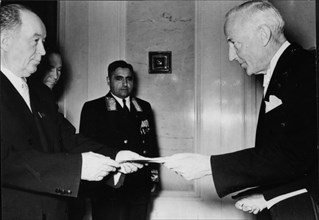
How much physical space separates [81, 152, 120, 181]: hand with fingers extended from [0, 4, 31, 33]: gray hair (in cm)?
78

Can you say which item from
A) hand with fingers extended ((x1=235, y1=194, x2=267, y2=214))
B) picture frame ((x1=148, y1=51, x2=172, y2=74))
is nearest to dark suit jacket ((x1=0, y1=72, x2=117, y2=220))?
hand with fingers extended ((x1=235, y1=194, x2=267, y2=214))

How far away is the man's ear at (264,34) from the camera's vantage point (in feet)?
7.77

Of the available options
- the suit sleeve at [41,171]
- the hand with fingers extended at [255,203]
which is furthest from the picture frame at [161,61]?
the suit sleeve at [41,171]

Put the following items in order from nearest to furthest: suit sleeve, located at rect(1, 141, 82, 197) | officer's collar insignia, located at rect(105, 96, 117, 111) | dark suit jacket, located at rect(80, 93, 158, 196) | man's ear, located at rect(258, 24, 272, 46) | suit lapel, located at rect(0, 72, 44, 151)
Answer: suit sleeve, located at rect(1, 141, 82, 197) < suit lapel, located at rect(0, 72, 44, 151) < man's ear, located at rect(258, 24, 272, 46) < dark suit jacket, located at rect(80, 93, 158, 196) < officer's collar insignia, located at rect(105, 96, 117, 111)

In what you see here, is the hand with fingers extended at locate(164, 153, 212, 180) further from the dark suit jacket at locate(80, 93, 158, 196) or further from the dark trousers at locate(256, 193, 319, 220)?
the dark suit jacket at locate(80, 93, 158, 196)

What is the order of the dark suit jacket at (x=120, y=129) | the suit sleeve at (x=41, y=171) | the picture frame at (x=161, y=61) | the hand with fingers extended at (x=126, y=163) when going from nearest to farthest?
the suit sleeve at (x=41, y=171), the hand with fingers extended at (x=126, y=163), the dark suit jacket at (x=120, y=129), the picture frame at (x=161, y=61)

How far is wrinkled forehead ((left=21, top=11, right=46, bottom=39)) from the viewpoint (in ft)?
7.31

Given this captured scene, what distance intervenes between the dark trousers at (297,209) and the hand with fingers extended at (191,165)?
0.40 meters

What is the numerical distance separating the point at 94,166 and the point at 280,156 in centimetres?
95

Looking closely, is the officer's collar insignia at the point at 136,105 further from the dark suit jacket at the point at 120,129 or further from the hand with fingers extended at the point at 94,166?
the hand with fingers extended at the point at 94,166

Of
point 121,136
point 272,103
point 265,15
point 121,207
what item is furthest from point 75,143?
point 121,207

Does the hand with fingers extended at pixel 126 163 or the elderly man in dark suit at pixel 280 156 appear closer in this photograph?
the elderly man in dark suit at pixel 280 156

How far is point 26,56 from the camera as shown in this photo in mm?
2293

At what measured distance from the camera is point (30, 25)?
226 centimetres
